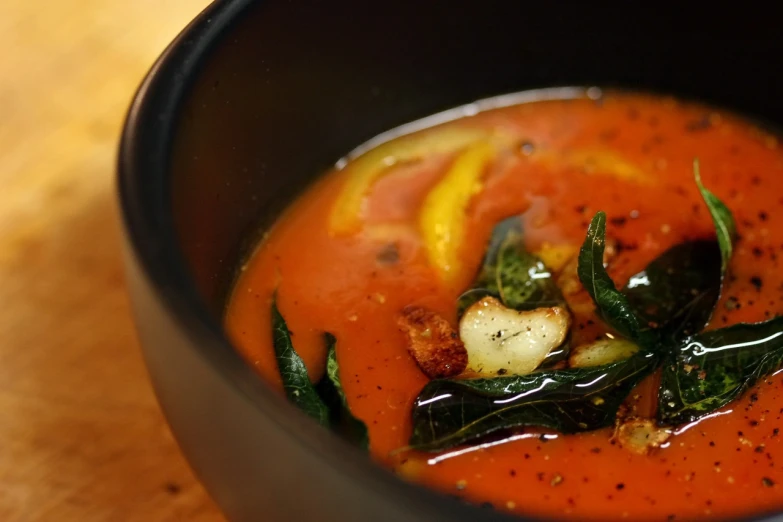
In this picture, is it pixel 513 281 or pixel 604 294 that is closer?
pixel 604 294

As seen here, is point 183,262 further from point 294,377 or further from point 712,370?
point 712,370

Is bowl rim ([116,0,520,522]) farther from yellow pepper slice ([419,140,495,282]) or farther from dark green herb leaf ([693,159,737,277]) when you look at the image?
dark green herb leaf ([693,159,737,277])

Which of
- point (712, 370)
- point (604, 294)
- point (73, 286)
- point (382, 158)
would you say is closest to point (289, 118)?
point (382, 158)

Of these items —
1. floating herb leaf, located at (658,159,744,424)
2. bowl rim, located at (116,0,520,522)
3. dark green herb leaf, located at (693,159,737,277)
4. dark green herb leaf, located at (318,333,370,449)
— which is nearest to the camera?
bowl rim, located at (116,0,520,522)

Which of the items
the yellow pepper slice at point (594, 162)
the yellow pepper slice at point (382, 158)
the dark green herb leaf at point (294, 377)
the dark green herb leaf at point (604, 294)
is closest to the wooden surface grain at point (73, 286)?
the dark green herb leaf at point (294, 377)

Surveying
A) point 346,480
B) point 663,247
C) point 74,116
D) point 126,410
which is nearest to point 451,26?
point 663,247

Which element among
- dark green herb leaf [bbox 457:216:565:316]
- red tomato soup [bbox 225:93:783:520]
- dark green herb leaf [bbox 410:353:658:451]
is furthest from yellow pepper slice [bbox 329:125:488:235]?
dark green herb leaf [bbox 410:353:658:451]

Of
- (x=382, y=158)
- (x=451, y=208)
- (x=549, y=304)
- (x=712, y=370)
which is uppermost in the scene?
(x=382, y=158)

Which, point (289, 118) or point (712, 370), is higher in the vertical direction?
point (289, 118)
